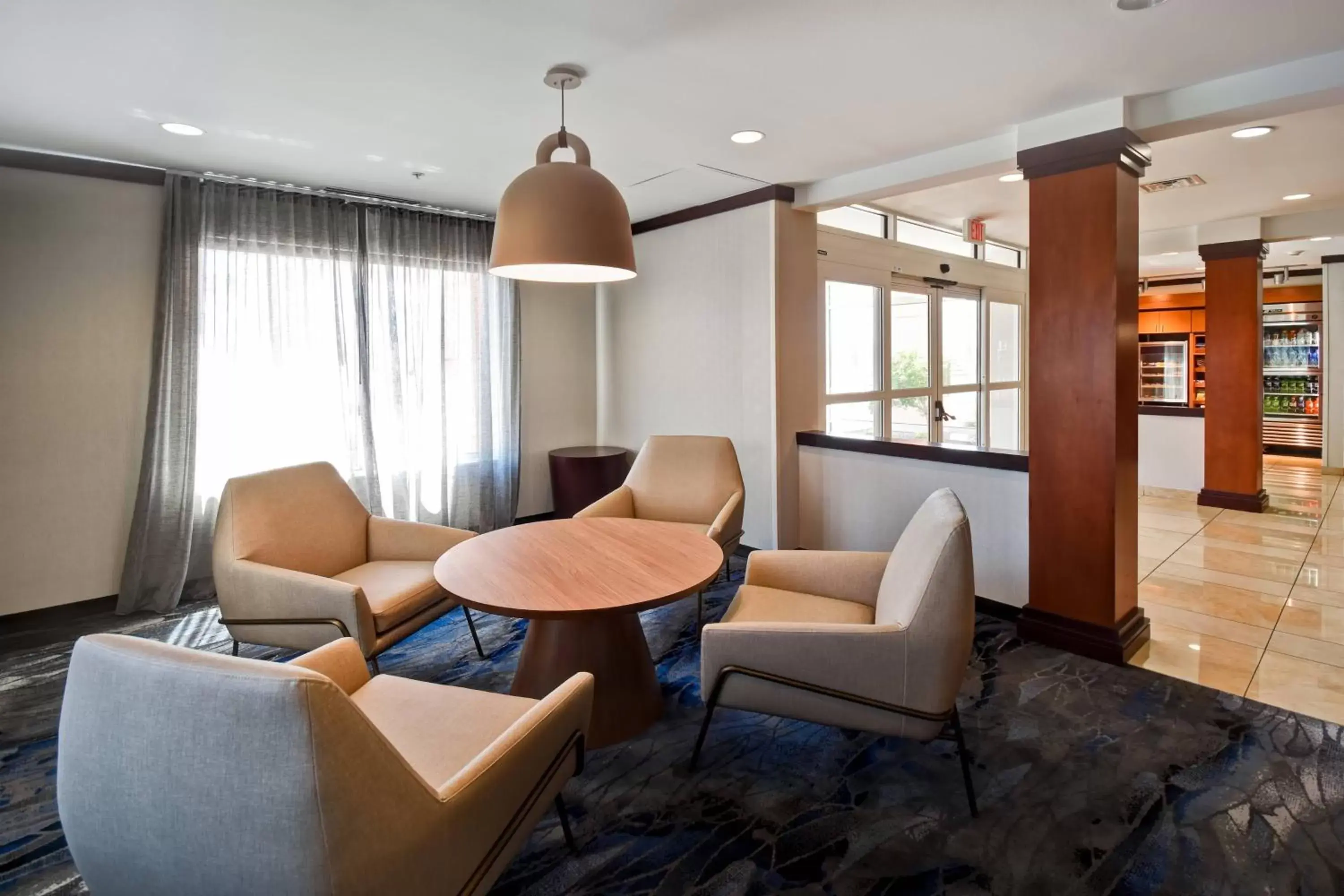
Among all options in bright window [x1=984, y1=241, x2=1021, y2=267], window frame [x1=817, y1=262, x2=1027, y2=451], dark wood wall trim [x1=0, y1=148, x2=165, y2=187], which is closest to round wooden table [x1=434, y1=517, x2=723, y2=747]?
window frame [x1=817, y1=262, x2=1027, y2=451]

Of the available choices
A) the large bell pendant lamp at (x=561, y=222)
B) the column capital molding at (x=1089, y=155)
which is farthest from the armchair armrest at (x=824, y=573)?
the column capital molding at (x=1089, y=155)

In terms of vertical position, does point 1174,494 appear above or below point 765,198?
below

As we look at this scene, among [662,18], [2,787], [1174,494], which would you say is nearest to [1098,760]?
[662,18]

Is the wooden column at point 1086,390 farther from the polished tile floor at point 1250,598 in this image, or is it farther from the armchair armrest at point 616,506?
the armchair armrest at point 616,506

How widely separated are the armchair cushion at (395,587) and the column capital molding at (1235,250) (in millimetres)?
6725

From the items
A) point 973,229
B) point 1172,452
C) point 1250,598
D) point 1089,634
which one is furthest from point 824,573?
point 1172,452

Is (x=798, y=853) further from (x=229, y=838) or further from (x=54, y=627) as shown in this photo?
(x=54, y=627)

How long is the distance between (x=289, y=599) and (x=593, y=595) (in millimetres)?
1231

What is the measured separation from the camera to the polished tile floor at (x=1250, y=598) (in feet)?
9.37

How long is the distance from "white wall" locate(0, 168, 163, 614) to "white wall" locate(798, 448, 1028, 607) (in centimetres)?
396

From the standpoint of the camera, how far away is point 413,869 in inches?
44.8

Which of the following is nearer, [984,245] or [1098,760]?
[1098,760]

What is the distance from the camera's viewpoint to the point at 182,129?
3137 millimetres

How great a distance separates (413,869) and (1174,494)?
7.39 metres
